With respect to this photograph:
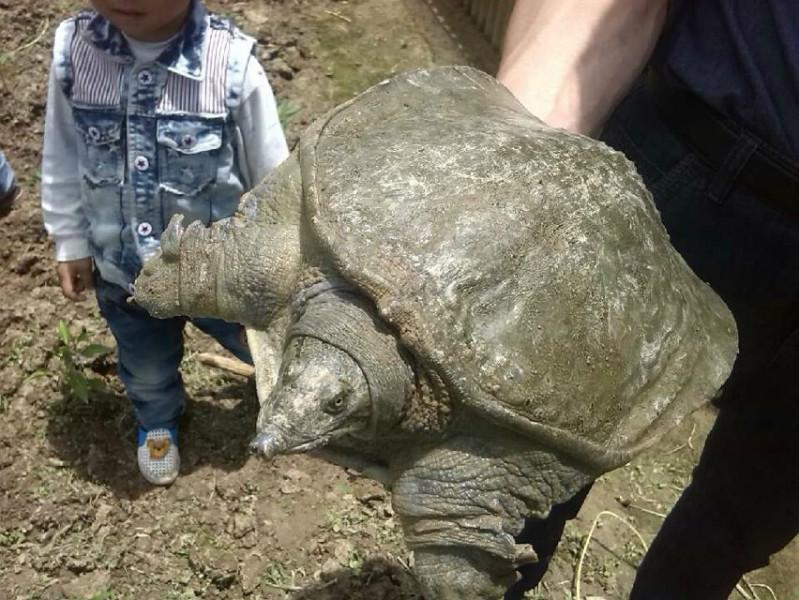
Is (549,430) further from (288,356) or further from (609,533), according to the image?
(609,533)

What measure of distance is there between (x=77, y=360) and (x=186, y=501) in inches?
16.8

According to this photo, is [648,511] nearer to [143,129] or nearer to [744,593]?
[744,593]

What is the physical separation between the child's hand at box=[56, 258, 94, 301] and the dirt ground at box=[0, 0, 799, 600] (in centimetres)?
25

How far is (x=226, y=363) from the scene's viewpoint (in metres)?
1.99

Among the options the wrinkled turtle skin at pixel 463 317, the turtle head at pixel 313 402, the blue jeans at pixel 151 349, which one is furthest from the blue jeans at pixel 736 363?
the blue jeans at pixel 151 349

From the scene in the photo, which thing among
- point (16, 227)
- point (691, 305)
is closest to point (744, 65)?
point (691, 305)

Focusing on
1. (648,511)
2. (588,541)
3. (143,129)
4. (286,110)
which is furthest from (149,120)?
(648,511)

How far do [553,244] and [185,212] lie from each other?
2.76 ft

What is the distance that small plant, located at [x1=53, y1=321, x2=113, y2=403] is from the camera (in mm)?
1801

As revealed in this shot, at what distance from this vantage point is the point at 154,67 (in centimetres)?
135

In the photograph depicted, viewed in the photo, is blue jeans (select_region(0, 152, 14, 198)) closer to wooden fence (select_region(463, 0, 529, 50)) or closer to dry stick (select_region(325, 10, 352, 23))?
dry stick (select_region(325, 10, 352, 23))

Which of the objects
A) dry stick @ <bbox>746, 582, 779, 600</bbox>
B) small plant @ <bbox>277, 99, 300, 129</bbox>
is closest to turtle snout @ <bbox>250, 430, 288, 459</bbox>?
dry stick @ <bbox>746, 582, 779, 600</bbox>

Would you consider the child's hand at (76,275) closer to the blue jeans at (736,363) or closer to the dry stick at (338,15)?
the blue jeans at (736,363)

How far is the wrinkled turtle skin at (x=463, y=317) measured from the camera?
28.8 inches
